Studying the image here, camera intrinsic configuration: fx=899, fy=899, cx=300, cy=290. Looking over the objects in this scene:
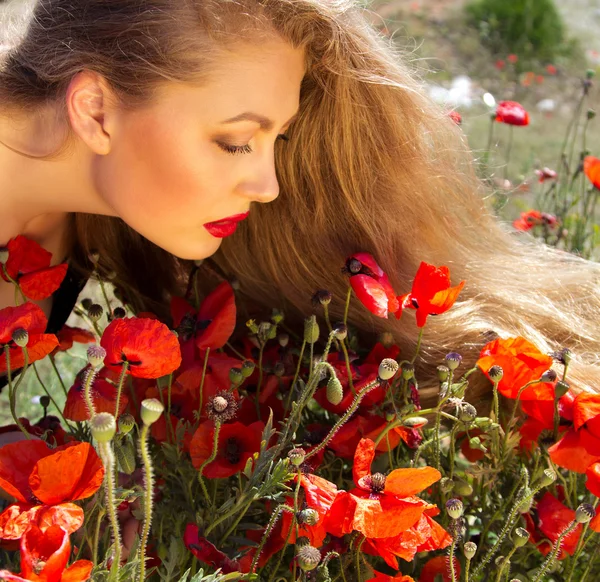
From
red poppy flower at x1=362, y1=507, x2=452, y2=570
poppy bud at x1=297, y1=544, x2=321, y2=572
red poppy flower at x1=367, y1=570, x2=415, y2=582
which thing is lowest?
red poppy flower at x1=367, y1=570, x2=415, y2=582

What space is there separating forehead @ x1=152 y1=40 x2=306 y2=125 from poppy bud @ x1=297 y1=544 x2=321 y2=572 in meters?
0.73

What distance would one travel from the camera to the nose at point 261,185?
1.51 meters

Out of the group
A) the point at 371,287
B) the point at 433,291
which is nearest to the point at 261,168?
the point at 371,287

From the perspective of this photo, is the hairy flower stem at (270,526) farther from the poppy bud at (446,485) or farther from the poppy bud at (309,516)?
the poppy bud at (446,485)

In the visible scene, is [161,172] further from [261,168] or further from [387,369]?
[387,369]

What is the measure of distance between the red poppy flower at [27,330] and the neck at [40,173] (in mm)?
462

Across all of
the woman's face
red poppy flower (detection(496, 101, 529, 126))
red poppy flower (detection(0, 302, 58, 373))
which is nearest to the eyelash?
the woman's face

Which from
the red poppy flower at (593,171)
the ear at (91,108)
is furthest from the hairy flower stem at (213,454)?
the red poppy flower at (593,171)

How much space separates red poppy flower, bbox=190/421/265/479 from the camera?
1268 mm

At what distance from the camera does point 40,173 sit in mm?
1678

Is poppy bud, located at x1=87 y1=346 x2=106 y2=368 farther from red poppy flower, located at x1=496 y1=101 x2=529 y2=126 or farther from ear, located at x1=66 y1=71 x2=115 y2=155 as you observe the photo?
red poppy flower, located at x1=496 y1=101 x2=529 y2=126

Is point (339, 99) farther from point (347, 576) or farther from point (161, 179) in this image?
point (347, 576)

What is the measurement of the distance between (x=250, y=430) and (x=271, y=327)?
0.54 ft

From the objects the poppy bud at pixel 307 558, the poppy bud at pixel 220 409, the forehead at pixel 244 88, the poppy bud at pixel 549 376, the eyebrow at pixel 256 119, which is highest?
the forehead at pixel 244 88
